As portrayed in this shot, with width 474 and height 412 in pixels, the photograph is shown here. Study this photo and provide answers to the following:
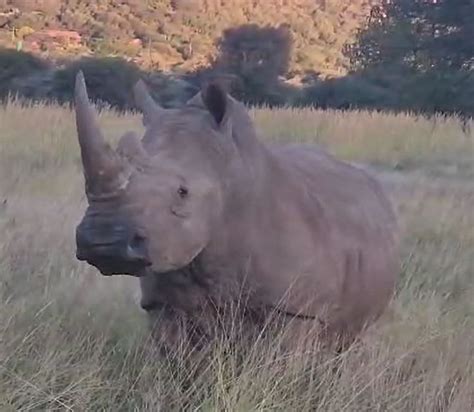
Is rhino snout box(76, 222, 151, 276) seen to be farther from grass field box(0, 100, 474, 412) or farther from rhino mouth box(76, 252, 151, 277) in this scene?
grass field box(0, 100, 474, 412)

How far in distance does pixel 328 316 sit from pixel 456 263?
2353 millimetres

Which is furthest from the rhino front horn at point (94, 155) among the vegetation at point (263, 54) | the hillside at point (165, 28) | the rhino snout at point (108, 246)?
the hillside at point (165, 28)

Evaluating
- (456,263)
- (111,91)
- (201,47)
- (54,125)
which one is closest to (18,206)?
(456,263)

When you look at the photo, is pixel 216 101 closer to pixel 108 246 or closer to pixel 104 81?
pixel 108 246

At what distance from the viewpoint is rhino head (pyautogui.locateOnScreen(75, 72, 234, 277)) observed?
2902mm

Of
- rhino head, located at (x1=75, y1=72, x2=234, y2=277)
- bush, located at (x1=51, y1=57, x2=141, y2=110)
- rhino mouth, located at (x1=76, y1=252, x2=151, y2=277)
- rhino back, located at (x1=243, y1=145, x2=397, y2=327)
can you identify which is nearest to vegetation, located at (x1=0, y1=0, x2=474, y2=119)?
bush, located at (x1=51, y1=57, x2=141, y2=110)

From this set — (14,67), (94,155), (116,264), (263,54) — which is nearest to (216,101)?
(94,155)

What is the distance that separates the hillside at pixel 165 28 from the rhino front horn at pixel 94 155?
2743cm

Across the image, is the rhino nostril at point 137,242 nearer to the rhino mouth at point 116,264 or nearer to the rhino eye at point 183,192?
the rhino mouth at point 116,264

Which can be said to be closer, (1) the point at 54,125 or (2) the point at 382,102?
(1) the point at 54,125

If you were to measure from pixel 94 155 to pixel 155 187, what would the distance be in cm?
24

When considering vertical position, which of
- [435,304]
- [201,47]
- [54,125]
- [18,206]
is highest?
[435,304]

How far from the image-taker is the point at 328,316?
3.72 metres

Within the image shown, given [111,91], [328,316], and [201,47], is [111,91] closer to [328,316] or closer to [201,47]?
[201,47]
